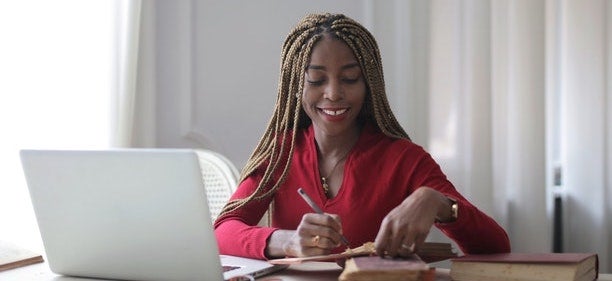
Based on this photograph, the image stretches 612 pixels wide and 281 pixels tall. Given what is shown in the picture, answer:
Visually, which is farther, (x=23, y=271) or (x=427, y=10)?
(x=427, y=10)

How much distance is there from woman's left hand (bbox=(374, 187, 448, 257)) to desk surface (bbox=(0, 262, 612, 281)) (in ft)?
0.31

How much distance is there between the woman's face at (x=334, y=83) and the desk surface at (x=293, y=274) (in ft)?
1.15

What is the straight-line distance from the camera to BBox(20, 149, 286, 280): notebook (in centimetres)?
136

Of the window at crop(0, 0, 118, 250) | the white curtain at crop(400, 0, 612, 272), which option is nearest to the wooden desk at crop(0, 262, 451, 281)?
the window at crop(0, 0, 118, 250)

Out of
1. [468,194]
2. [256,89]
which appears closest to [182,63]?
[256,89]

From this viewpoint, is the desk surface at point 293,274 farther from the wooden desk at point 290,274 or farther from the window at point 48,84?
the window at point 48,84

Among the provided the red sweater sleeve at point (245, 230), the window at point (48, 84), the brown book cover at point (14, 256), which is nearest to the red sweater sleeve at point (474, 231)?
the red sweater sleeve at point (245, 230)

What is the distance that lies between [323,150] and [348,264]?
0.70m

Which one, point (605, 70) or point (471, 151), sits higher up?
point (605, 70)

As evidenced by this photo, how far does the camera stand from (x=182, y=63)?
292 centimetres

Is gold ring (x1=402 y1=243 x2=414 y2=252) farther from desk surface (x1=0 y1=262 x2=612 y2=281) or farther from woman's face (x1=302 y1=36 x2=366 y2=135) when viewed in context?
woman's face (x1=302 y1=36 x2=366 y2=135)

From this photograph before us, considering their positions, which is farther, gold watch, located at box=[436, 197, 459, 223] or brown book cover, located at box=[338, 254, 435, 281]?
gold watch, located at box=[436, 197, 459, 223]

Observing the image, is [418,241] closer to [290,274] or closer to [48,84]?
[290,274]

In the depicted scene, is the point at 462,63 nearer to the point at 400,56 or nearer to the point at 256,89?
the point at 400,56
